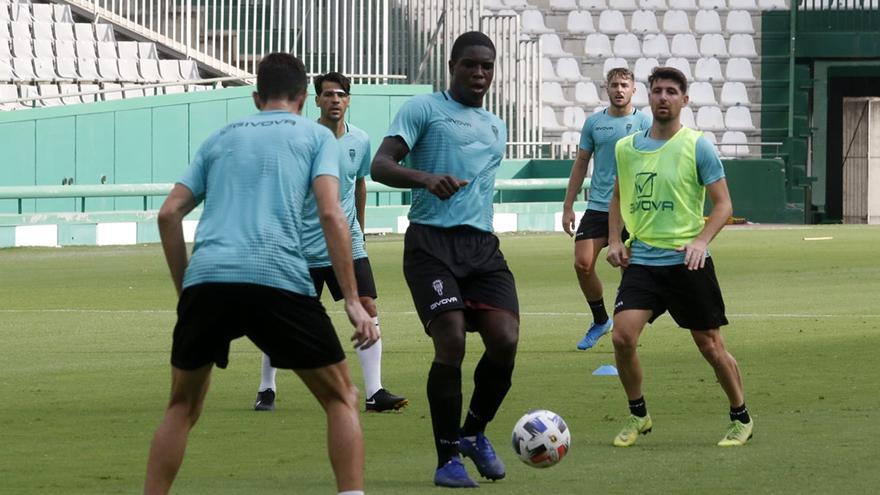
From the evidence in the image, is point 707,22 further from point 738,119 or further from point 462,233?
point 462,233

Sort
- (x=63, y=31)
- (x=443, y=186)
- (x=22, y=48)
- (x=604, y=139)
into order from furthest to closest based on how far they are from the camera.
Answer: (x=63, y=31), (x=22, y=48), (x=604, y=139), (x=443, y=186)

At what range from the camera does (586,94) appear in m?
44.3

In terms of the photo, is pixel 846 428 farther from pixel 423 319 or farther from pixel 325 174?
pixel 325 174

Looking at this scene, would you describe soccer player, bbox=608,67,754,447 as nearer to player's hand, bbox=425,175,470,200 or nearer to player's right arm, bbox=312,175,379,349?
player's hand, bbox=425,175,470,200

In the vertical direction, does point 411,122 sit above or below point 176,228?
→ above

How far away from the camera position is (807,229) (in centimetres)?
3678

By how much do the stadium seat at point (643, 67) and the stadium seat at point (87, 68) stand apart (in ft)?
46.7

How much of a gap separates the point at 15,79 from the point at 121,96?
2856mm

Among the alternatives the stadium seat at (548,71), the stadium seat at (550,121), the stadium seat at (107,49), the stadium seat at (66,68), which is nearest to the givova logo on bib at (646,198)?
the stadium seat at (66,68)

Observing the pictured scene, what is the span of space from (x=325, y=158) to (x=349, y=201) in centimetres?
478

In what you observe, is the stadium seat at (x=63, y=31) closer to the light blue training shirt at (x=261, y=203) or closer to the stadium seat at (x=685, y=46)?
the stadium seat at (x=685, y=46)

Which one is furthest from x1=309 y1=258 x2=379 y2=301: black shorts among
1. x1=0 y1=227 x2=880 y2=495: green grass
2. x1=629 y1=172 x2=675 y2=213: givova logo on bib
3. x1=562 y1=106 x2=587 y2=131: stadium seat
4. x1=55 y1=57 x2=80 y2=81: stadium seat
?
x1=562 y1=106 x2=587 y2=131: stadium seat

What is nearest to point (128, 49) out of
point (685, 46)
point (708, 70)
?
point (685, 46)

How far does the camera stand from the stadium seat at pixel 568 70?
44625mm
